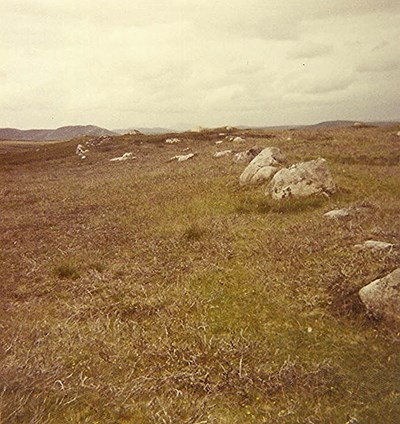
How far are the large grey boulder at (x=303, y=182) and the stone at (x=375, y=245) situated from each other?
6011mm

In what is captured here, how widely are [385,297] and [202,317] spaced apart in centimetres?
380

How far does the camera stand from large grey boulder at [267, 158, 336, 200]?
16391 mm

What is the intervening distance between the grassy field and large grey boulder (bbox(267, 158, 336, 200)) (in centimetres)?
69

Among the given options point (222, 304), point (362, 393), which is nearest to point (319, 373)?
point (362, 393)

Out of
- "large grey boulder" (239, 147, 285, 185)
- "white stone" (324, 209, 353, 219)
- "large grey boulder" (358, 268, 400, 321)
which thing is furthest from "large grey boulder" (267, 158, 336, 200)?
"large grey boulder" (358, 268, 400, 321)

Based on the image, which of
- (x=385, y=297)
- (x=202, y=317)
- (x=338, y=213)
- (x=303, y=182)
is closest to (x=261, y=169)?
(x=303, y=182)

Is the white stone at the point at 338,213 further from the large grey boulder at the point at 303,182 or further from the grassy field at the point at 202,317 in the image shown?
the large grey boulder at the point at 303,182

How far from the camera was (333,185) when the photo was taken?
1691cm

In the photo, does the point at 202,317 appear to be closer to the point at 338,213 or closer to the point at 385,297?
the point at 385,297

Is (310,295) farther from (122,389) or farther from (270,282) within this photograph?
(122,389)

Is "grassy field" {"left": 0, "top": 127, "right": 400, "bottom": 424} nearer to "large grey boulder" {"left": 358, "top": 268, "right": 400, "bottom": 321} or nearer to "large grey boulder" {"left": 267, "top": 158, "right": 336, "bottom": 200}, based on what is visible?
"large grey boulder" {"left": 358, "top": 268, "right": 400, "bottom": 321}

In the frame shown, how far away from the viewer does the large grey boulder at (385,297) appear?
24.3 feet

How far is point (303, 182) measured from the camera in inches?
652

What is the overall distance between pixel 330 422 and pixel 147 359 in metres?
3.28
